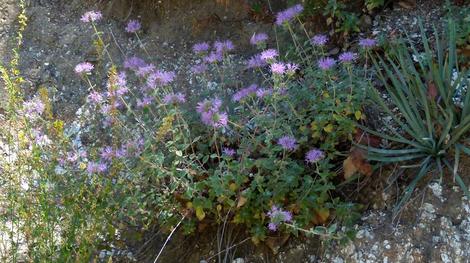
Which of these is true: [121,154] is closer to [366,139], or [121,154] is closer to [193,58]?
[366,139]

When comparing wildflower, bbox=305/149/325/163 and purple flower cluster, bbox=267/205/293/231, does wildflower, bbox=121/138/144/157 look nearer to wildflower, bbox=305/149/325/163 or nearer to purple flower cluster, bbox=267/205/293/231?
purple flower cluster, bbox=267/205/293/231

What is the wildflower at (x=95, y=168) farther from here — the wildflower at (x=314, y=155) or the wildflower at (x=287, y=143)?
the wildflower at (x=314, y=155)

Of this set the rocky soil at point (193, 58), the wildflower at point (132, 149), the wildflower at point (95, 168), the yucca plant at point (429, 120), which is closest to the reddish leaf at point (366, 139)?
the yucca plant at point (429, 120)

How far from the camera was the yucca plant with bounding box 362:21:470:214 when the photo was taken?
321 cm

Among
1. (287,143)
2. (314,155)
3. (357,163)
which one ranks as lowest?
(357,163)

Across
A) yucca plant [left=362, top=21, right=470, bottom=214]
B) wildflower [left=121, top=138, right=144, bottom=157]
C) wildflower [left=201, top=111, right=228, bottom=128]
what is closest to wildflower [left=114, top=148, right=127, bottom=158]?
wildflower [left=121, top=138, right=144, bottom=157]

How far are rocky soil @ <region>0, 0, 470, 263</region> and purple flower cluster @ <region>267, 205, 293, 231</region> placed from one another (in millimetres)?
369

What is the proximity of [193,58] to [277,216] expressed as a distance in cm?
207

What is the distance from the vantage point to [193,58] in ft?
15.6

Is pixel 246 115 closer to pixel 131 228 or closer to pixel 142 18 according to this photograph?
pixel 131 228

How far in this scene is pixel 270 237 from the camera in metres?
3.34

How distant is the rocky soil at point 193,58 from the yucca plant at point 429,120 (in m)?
0.11

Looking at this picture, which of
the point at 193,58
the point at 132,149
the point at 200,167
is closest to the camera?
the point at 132,149

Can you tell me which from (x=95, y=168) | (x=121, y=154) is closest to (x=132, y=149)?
(x=121, y=154)
